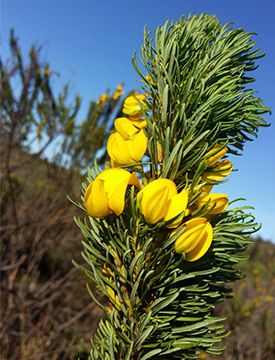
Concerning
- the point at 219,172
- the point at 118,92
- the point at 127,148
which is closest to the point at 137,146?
the point at 127,148

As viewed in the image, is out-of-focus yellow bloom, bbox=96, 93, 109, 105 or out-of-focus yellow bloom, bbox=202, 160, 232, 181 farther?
out-of-focus yellow bloom, bbox=96, 93, 109, 105

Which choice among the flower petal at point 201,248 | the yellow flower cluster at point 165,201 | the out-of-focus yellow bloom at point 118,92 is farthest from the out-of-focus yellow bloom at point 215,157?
the out-of-focus yellow bloom at point 118,92

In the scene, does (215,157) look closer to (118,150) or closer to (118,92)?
(118,150)

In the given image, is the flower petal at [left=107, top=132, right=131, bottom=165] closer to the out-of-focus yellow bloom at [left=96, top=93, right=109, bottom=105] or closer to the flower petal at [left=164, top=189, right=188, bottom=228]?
the flower petal at [left=164, top=189, right=188, bottom=228]

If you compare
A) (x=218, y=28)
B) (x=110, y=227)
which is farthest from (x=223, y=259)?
(x=218, y=28)

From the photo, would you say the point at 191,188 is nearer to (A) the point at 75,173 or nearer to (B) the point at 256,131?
(B) the point at 256,131

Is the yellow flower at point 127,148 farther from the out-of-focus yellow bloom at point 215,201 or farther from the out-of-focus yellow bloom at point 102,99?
the out-of-focus yellow bloom at point 102,99

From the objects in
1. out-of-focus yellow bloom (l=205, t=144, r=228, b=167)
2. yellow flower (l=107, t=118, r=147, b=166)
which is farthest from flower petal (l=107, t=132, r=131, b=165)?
out-of-focus yellow bloom (l=205, t=144, r=228, b=167)
